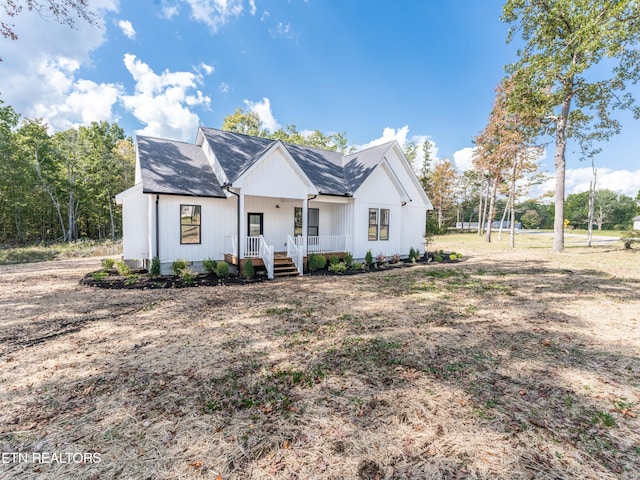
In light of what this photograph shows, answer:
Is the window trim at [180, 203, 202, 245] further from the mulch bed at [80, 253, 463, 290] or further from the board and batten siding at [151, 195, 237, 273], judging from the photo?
the mulch bed at [80, 253, 463, 290]

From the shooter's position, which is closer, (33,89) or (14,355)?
(14,355)

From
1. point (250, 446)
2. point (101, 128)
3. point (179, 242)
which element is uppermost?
point (101, 128)

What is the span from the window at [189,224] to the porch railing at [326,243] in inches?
171

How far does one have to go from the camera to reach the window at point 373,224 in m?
14.4

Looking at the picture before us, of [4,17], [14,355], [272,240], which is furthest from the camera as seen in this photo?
[272,240]

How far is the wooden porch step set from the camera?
36.8ft

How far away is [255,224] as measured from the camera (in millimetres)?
13156

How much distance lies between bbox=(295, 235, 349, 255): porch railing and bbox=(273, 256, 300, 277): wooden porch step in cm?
131

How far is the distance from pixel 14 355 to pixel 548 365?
27.5 feet

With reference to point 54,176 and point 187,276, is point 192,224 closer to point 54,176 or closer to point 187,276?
point 187,276

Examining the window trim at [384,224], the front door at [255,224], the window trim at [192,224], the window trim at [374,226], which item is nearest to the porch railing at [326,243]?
the window trim at [374,226]

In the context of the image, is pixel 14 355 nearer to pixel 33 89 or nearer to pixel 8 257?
pixel 8 257

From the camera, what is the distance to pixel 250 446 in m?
2.61

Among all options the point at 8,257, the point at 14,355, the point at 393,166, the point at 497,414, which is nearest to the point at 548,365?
the point at 497,414
